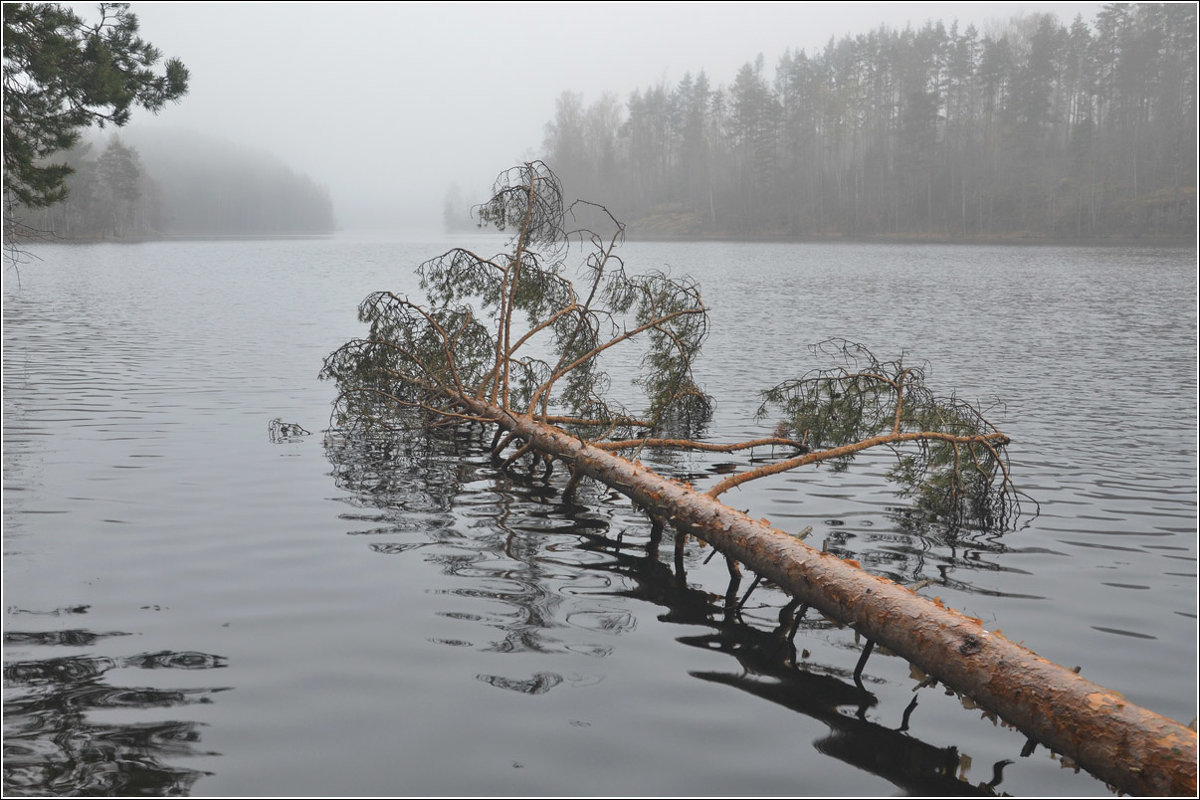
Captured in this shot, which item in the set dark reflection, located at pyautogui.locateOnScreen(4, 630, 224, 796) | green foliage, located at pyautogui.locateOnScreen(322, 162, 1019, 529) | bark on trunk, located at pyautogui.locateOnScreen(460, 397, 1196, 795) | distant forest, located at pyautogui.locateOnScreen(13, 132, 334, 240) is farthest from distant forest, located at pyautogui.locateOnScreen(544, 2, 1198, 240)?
dark reflection, located at pyautogui.locateOnScreen(4, 630, 224, 796)

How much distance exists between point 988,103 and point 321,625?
107132 millimetres

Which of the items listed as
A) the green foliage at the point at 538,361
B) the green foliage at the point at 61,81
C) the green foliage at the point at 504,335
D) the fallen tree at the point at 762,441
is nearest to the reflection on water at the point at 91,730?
the fallen tree at the point at 762,441

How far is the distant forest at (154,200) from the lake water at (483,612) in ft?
223

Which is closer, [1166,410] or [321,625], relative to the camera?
[321,625]

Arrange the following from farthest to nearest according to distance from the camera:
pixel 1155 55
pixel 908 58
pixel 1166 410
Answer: pixel 908 58 → pixel 1155 55 → pixel 1166 410

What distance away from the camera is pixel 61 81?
1892cm

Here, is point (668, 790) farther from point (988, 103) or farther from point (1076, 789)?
point (988, 103)

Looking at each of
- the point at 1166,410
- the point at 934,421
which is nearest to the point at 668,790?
the point at 934,421

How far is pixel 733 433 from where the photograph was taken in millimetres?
14734

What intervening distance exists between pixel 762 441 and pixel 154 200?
433 ft

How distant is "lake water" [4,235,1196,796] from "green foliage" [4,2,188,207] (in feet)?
16.2

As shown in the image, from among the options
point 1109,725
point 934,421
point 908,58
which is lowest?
point 1109,725

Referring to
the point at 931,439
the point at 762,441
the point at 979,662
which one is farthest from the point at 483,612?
the point at 931,439

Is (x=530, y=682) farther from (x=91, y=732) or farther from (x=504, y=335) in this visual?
(x=504, y=335)
